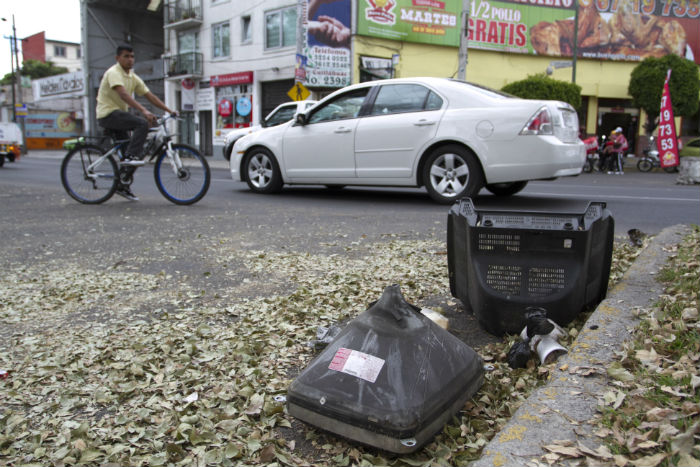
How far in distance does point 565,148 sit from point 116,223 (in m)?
4.85

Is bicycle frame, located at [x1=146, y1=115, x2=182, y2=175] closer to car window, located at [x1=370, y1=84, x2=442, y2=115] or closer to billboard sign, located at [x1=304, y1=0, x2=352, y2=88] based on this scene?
car window, located at [x1=370, y1=84, x2=442, y2=115]

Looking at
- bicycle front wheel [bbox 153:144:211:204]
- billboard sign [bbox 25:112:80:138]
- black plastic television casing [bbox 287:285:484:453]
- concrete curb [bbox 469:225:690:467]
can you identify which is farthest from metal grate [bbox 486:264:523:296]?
billboard sign [bbox 25:112:80:138]

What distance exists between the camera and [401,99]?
7.05 metres

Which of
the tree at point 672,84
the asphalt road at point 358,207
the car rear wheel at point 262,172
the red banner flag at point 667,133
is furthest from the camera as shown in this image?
the tree at point 672,84

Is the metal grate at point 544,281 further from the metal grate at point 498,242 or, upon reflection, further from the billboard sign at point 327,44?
the billboard sign at point 327,44

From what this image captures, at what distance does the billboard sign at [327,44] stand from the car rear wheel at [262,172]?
639 inches

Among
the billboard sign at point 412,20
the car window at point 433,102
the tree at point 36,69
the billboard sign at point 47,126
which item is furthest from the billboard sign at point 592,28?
the tree at point 36,69

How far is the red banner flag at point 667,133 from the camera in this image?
15377 millimetres

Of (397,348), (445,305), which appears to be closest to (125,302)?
(445,305)

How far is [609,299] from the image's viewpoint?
2703mm

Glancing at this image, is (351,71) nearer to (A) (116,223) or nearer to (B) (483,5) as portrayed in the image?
(B) (483,5)

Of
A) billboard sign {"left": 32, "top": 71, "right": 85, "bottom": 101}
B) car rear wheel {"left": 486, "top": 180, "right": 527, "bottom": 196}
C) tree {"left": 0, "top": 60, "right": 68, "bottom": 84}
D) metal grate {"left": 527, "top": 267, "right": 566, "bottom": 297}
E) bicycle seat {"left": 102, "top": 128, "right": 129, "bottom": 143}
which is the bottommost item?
metal grate {"left": 527, "top": 267, "right": 566, "bottom": 297}

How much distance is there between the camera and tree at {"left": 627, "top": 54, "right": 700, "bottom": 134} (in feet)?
83.9

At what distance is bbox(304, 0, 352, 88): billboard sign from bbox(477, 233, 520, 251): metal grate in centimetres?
2242
